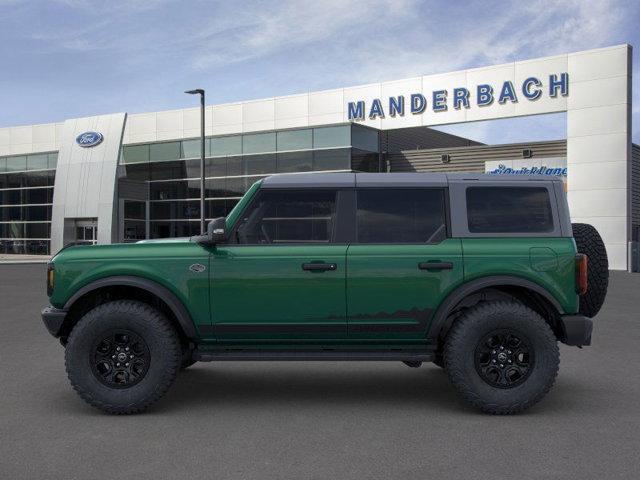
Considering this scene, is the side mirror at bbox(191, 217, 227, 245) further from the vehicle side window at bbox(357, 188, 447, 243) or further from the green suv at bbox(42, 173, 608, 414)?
the vehicle side window at bbox(357, 188, 447, 243)

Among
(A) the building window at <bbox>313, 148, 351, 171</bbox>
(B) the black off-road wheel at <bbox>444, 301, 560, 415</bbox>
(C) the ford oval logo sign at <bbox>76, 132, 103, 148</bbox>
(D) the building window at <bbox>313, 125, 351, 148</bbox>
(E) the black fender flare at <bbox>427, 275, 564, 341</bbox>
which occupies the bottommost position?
(B) the black off-road wheel at <bbox>444, 301, 560, 415</bbox>

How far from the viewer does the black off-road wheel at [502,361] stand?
218 inches

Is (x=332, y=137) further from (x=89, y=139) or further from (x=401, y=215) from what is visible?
(x=401, y=215)

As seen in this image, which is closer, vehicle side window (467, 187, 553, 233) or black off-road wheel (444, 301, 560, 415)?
black off-road wheel (444, 301, 560, 415)

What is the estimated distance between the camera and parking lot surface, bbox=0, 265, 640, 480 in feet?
13.9

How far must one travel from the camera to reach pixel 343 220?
5.81m

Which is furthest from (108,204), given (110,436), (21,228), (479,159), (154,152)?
(110,436)

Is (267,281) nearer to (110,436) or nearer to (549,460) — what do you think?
(110,436)

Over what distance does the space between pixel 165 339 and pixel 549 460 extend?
120 inches

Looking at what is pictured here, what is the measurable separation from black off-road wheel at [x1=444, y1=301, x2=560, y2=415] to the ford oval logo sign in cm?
3983

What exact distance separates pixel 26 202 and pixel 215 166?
53.9 feet

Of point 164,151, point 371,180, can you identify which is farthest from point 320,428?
point 164,151

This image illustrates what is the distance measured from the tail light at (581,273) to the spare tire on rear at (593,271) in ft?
1.15

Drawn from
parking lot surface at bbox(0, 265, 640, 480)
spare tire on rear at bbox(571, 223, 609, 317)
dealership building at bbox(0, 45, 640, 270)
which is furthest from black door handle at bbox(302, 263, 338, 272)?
dealership building at bbox(0, 45, 640, 270)
